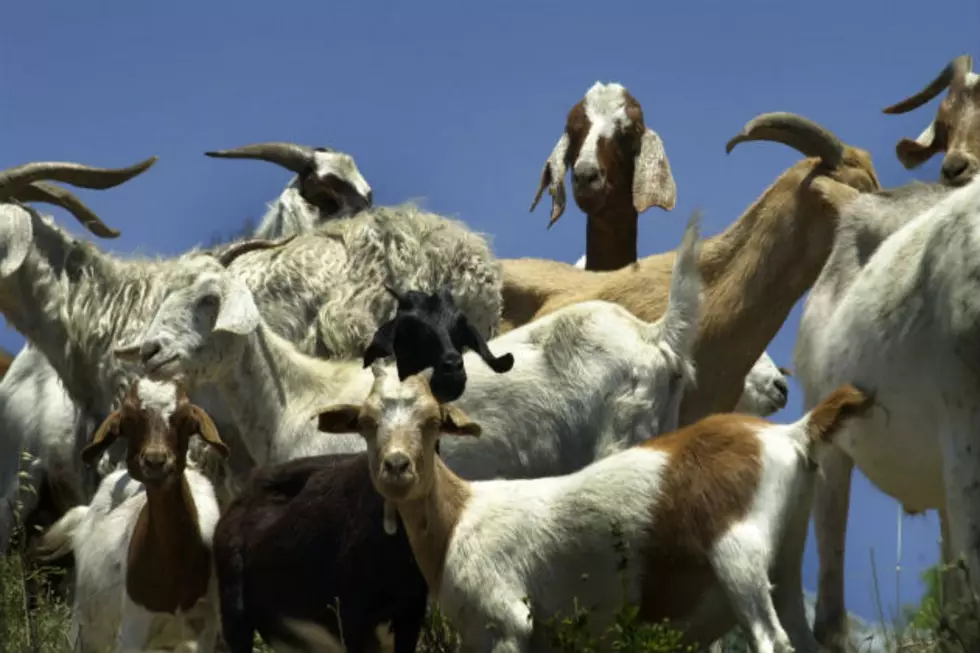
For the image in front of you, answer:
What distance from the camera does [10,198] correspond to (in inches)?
423

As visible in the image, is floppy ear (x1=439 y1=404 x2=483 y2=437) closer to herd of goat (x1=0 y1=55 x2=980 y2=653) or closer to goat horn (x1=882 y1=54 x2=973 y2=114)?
herd of goat (x1=0 y1=55 x2=980 y2=653)

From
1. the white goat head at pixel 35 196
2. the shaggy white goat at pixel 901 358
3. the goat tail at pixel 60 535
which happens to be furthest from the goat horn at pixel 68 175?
the shaggy white goat at pixel 901 358

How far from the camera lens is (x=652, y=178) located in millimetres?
11836

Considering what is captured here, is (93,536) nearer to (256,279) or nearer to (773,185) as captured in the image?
(256,279)

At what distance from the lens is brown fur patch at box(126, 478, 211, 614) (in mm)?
7805

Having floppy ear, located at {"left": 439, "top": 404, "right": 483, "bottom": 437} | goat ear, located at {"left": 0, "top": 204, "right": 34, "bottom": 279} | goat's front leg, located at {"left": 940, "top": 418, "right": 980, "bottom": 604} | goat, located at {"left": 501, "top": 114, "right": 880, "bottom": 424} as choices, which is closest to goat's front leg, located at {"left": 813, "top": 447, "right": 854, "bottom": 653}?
goat's front leg, located at {"left": 940, "top": 418, "right": 980, "bottom": 604}

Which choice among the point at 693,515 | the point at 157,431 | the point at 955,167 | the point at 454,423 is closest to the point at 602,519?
the point at 693,515

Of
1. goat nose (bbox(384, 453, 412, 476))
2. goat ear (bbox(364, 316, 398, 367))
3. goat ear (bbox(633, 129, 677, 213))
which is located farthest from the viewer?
goat ear (bbox(633, 129, 677, 213))

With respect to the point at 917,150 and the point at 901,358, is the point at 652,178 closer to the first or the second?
the point at 917,150

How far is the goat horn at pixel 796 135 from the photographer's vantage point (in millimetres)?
10016

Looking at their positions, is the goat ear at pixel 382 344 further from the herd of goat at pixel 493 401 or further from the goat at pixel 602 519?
the goat at pixel 602 519

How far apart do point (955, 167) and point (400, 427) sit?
4186mm

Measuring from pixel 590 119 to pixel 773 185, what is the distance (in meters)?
2.12

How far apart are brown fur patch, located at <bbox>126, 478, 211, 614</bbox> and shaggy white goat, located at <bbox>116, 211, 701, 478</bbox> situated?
0.96 metres
